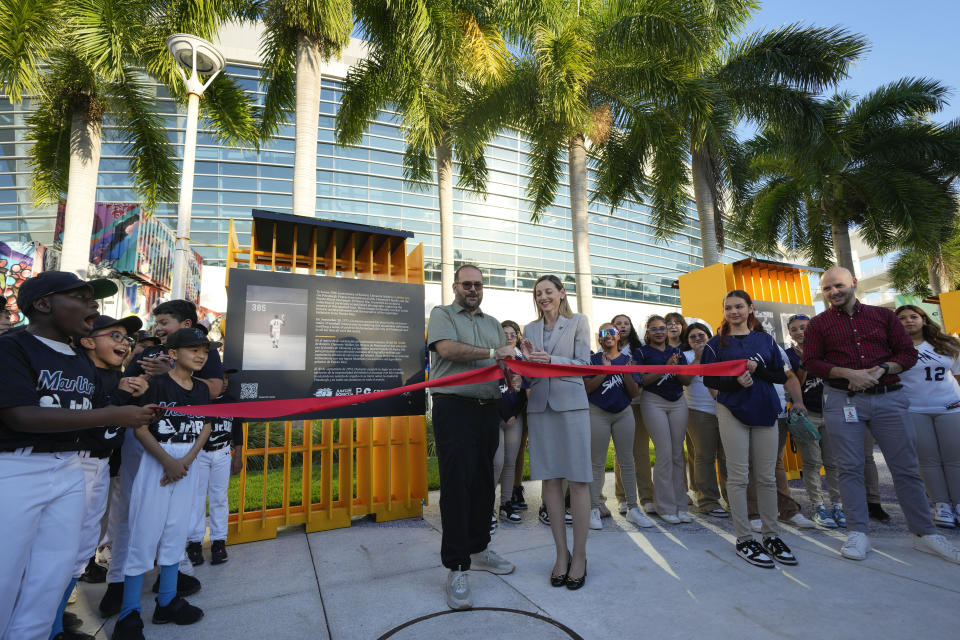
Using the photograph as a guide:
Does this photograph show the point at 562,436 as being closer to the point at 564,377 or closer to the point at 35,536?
the point at 564,377

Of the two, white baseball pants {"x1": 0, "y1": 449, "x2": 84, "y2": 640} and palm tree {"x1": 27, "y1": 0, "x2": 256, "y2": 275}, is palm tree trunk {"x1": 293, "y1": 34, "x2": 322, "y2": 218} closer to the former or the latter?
palm tree {"x1": 27, "y1": 0, "x2": 256, "y2": 275}

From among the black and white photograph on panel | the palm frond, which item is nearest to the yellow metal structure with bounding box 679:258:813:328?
the black and white photograph on panel

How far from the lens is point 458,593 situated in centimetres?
274

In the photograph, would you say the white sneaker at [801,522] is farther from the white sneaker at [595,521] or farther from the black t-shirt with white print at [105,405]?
the black t-shirt with white print at [105,405]

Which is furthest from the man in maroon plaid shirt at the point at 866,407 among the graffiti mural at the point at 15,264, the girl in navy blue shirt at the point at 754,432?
the graffiti mural at the point at 15,264

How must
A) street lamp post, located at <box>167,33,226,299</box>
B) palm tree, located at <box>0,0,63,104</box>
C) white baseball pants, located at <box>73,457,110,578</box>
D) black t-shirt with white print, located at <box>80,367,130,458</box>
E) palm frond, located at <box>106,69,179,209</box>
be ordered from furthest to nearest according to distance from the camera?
palm frond, located at <box>106,69,179,209</box>, palm tree, located at <box>0,0,63,104</box>, street lamp post, located at <box>167,33,226,299</box>, white baseball pants, located at <box>73,457,110,578</box>, black t-shirt with white print, located at <box>80,367,130,458</box>

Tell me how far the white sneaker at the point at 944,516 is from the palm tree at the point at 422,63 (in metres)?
8.79

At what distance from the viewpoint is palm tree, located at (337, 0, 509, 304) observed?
8.48m

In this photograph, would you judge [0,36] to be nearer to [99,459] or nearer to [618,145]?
[99,459]

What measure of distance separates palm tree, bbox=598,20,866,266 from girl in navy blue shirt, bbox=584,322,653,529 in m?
7.80

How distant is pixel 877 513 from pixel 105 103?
15.6 m

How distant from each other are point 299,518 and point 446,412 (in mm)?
2471

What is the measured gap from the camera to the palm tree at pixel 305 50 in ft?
25.8

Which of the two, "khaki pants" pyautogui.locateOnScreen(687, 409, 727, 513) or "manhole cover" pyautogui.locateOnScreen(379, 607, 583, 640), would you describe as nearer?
"manhole cover" pyautogui.locateOnScreen(379, 607, 583, 640)
